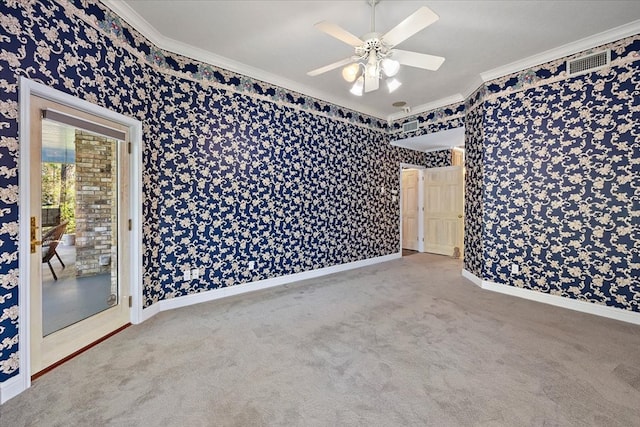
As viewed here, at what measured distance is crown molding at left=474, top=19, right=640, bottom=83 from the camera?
113 inches

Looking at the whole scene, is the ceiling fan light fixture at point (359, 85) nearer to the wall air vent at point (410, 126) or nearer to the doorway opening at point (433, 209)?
the wall air vent at point (410, 126)

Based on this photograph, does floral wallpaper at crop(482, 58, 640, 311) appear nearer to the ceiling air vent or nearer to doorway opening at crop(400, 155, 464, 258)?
the ceiling air vent

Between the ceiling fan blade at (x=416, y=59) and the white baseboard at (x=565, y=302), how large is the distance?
304 cm

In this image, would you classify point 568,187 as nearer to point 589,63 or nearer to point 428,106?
point 589,63

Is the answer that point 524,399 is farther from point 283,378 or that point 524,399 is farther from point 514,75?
point 514,75

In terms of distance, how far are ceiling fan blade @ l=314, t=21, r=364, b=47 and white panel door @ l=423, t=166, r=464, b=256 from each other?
494 centimetres

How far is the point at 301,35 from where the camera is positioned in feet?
9.77

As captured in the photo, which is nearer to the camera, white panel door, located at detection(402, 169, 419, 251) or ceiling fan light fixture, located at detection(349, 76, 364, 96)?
ceiling fan light fixture, located at detection(349, 76, 364, 96)

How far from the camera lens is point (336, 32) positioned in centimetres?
210

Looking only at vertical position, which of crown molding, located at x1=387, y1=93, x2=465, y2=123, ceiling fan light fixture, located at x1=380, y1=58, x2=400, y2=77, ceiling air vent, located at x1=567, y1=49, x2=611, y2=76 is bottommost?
ceiling fan light fixture, located at x1=380, y1=58, x2=400, y2=77

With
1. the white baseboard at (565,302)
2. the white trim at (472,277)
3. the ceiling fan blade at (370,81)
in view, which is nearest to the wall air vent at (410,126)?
the white trim at (472,277)

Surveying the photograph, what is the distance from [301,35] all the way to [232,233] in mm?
2449

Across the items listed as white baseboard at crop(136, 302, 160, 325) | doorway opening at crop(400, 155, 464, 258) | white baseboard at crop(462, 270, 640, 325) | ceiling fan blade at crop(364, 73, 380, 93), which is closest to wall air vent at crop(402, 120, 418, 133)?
doorway opening at crop(400, 155, 464, 258)

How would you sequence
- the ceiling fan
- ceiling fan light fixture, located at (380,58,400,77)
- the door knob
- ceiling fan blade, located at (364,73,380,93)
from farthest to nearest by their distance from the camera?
ceiling fan blade, located at (364,73,380,93)
ceiling fan light fixture, located at (380,58,400,77)
the ceiling fan
the door knob
